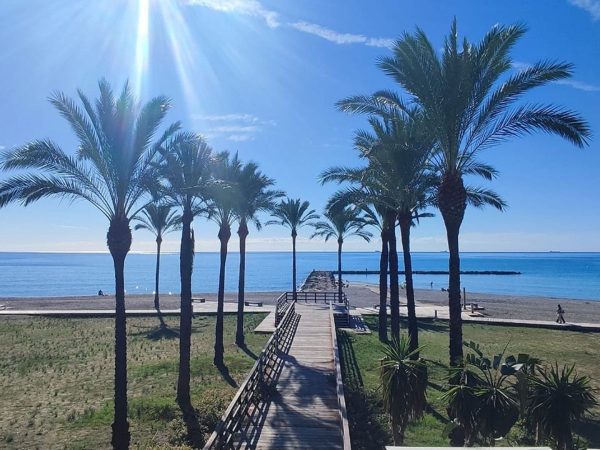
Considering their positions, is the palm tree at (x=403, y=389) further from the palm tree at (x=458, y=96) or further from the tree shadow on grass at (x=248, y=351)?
the tree shadow on grass at (x=248, y=351)

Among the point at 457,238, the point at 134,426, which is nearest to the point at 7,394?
the point at 134,426

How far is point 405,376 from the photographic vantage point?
8.44m

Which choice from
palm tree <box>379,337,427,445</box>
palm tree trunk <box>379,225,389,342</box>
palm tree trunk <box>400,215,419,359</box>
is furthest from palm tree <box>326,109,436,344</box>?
palm tree <box>379,337,427,445</box>

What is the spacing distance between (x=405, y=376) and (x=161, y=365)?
41.7ft

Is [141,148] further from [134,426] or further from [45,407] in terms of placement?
[45,407]

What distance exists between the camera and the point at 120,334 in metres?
10.4

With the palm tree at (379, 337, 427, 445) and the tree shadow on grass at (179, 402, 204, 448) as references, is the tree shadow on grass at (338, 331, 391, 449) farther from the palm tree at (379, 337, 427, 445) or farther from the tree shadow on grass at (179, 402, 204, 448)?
the tree shadow on grass at (179, 402, 204, 448)

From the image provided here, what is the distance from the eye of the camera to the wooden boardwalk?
907 centimetres

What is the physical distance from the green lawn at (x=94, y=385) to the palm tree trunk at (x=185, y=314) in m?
0.50

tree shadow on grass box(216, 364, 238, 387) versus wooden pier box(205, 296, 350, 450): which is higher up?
wooden pier box(205, 296, 350, 450)

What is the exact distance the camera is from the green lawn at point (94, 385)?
11305mm

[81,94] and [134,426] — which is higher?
[81,94]

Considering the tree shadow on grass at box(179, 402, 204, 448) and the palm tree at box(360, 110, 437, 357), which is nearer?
the tree shadow on grass at box(179, 402, 204, 448)

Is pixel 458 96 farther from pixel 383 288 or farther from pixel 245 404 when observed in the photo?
pixel 383 288
